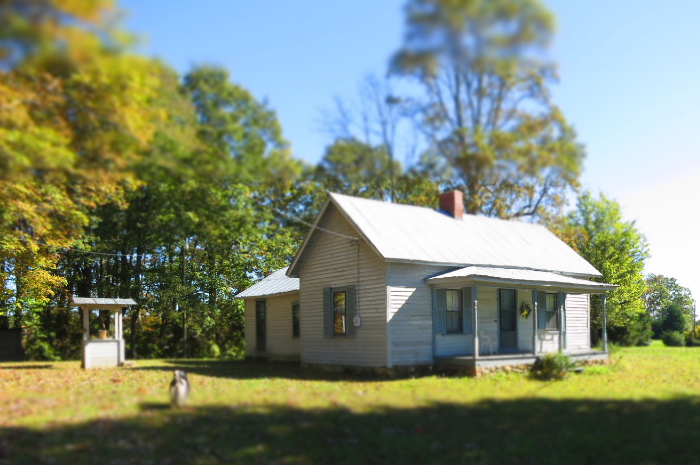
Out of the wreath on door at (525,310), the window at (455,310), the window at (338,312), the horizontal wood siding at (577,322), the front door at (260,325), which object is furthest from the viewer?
the front door at (260,325)

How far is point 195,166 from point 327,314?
26.8ft

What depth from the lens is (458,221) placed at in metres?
23.4

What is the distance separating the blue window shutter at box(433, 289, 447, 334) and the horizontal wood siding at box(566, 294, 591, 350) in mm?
6162

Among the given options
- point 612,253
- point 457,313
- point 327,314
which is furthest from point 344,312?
point 612,253

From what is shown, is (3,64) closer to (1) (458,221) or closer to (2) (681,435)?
(2) (681,435)

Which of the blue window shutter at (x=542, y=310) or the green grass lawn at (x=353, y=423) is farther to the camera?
the blue window shutter at (x=542, y=310)

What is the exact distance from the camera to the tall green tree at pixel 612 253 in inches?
1328

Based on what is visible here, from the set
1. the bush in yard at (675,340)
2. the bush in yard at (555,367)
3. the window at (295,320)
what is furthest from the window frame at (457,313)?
the bush in yard at (675,340)

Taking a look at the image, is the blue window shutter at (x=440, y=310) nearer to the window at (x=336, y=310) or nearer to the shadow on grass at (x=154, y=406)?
the window at (x=336, y=310)

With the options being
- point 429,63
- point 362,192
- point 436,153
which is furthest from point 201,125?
point 362,192

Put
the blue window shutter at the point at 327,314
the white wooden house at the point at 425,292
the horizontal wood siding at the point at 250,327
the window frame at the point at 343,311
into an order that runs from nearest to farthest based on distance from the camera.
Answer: the white wooden house at the point at 425,292 → the window frame at the point at 343,311 → the blue window shutter at the point at 327,314 → the horizontal wood siding at the point at 250,327

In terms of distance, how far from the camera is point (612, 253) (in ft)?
113

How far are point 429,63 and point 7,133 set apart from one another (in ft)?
32.3

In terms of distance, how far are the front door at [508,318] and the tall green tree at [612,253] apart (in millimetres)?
13415
